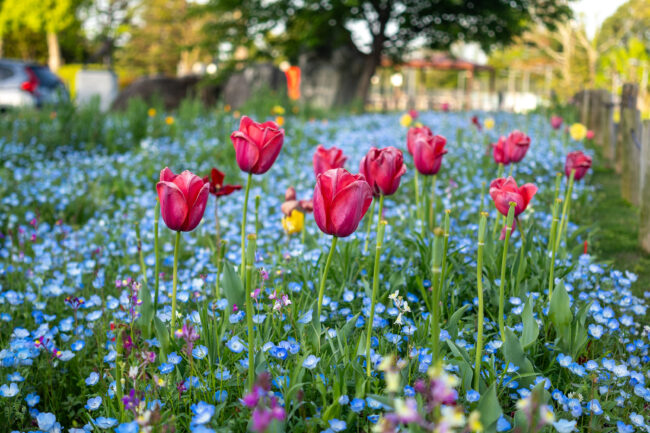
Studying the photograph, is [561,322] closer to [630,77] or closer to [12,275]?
[12,275]

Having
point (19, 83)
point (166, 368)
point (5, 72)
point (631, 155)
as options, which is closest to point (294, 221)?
point (166, 368)

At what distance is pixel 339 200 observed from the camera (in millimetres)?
1562

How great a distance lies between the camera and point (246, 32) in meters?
14.8

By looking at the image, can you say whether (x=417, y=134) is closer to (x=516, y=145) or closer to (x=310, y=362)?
(x=516, y=145)

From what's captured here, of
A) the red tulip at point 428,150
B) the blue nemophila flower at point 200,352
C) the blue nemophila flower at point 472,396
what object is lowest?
the blue nemophila flower at point 472,396

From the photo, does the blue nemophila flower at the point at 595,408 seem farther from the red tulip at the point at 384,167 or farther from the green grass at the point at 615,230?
the green grass at the point at 615,230

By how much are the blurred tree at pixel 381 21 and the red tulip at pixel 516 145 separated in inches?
410

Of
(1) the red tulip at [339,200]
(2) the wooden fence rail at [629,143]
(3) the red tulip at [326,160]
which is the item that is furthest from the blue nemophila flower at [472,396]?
(2) the wooden fence rail at [629,143]

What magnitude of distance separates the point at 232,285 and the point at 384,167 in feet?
2.26

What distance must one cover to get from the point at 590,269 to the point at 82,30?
34.8 meters

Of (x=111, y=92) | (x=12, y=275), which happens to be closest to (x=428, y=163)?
(x=12, y=275)

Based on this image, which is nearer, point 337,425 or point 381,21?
point 337,425

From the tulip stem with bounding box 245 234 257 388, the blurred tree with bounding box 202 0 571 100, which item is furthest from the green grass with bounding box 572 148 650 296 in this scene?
the blurred tree with bounding box 202 0 571 100

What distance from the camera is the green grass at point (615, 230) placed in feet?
11.2
